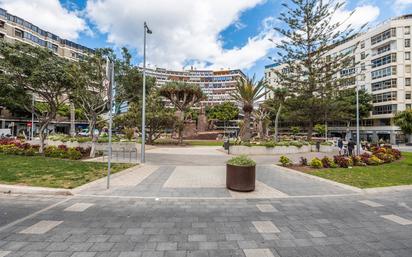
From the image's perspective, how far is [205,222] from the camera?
4.82 meters

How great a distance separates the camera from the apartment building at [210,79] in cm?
10106

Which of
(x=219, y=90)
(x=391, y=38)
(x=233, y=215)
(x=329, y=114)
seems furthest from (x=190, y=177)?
(x=219, y=90)

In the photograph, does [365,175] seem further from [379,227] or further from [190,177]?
[190,177]

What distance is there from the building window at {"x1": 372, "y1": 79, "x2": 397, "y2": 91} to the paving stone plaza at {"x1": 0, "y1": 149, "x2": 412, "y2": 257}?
54.3 meters

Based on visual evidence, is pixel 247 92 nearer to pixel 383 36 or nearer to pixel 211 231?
pixel 211 231

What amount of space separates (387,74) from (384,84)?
2.25 meters

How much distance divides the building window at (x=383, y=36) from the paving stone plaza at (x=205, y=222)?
5697cm

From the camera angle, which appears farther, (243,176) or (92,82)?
(92,82)

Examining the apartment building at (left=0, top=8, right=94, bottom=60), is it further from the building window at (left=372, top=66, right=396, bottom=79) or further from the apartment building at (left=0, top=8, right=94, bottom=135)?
the building window at (left=372, top=66, right=396, bottom=79)

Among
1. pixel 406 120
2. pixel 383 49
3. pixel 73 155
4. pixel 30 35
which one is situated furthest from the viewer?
pixel 30 35

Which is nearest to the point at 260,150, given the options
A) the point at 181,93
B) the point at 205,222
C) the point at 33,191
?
the point at 205,222

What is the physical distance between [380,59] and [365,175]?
55.3 metres

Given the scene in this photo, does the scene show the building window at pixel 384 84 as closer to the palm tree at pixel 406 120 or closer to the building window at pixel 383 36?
the building window at pixel 383 36

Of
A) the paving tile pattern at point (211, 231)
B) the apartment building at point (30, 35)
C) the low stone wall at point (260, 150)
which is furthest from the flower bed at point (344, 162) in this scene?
the apartment building at point (30, 35)
